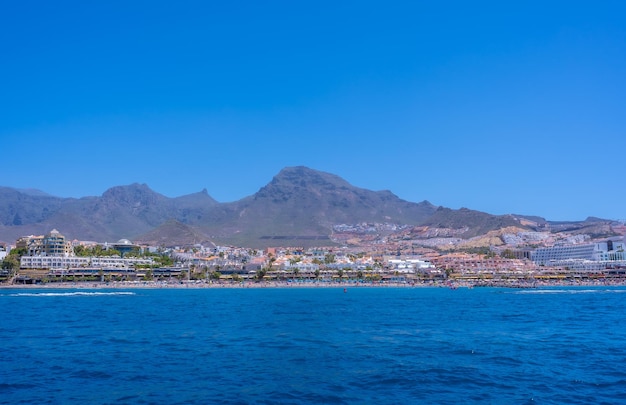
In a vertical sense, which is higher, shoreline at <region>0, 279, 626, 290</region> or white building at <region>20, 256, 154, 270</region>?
white building at <region>20, 256, 154, 270</region>

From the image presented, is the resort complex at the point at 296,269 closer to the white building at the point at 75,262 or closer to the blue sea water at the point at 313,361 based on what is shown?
the white building at the point at 75,262

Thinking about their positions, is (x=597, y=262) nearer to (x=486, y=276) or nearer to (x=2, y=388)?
(x=486, y=276)

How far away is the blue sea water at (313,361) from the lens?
17828 millimetres

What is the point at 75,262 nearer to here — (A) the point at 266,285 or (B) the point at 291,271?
(A) the point at 266,285

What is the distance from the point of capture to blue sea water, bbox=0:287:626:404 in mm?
17828

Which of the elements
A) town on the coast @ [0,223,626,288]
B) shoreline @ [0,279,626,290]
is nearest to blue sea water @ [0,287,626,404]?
shoreline @ [0,279,626,290]

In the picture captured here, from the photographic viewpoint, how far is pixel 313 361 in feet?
76.1

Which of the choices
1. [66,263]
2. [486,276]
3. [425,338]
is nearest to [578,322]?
[425,338]

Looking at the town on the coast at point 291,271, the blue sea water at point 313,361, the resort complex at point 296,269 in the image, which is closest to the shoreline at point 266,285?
the town on the coast at point 291,271

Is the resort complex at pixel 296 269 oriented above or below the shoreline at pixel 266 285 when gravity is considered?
above

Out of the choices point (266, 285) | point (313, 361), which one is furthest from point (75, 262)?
point (313, 361)

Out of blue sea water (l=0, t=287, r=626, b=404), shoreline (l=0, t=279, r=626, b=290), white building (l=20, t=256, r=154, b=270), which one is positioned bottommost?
shoreline (l=0, t=279, r=626, b=290)

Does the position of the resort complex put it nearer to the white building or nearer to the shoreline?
the white building

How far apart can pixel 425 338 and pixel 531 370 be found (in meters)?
8.94
